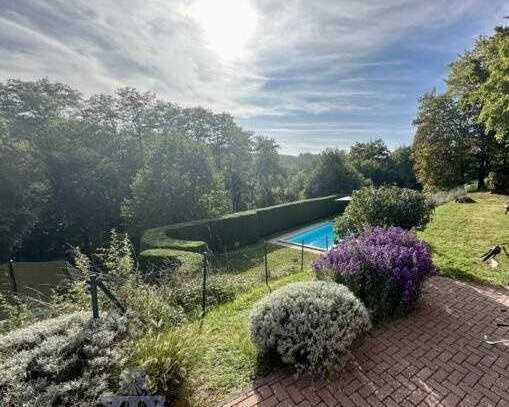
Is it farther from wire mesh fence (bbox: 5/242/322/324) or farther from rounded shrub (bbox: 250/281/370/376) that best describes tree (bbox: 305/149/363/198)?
rounded shrub (bbox: 250/281/370/376)

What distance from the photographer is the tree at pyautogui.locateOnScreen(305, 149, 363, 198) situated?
31.0m

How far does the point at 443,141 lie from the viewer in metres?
24.8

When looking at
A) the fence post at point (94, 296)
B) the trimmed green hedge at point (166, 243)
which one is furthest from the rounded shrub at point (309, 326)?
the trimmed green hedge at point (166, 243)

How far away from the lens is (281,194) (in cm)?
3266

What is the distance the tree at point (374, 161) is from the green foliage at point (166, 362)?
37302mm

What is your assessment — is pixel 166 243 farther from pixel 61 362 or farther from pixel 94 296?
pixel 61 362

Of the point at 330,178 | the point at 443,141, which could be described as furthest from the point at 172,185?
the point at 443,141

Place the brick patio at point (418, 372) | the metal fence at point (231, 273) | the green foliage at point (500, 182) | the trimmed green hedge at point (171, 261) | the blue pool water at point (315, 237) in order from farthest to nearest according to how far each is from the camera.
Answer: the green foliage at point (500, 182) < the blue pool water at point (315, 237) < the trimmed green hedge at point (171, 261) < the metal fence at point (231, 273) < the brick patio at point (418, 372)

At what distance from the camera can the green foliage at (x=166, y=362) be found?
3057 mm

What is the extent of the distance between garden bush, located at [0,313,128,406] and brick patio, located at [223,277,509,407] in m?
1.40

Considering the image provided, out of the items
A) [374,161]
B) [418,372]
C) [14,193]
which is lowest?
[418,372]

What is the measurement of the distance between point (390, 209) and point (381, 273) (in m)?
4.77

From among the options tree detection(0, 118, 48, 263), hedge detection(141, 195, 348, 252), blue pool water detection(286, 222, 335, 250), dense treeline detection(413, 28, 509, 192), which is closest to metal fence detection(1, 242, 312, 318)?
hedge detection(141, 195, 348, 252)

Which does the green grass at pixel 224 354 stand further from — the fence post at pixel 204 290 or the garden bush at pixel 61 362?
the garden bush at pixel 61 362
